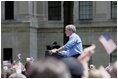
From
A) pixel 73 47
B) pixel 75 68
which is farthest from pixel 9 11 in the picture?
pixel 75 68

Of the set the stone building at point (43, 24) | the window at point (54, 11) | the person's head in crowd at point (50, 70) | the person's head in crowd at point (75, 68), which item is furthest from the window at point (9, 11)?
the person's head in crowd at point (50, 70)

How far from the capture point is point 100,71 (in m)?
4.14

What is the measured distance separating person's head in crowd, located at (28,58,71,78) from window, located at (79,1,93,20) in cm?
2538

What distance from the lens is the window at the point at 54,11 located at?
29.2 meters

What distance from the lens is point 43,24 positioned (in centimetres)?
2903

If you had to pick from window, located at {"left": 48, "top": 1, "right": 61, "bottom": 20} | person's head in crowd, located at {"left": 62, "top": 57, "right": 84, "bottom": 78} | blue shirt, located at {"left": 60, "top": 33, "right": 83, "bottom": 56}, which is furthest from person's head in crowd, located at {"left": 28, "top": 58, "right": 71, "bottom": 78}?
window, located at {"left": 48, "top": 1, "right": 61, "bottom": 20}

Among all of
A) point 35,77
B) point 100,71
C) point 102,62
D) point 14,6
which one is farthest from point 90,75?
point 14,6

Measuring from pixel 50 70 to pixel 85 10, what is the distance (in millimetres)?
25839

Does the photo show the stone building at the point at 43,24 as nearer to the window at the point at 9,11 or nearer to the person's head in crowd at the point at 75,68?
the window at the point at 9,11

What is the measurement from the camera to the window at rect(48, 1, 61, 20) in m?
29.2

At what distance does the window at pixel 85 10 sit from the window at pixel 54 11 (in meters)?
1.24

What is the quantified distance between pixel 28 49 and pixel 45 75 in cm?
2431

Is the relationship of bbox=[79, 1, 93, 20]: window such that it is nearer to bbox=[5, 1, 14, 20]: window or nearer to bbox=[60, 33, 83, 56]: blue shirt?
bbox=[5, 1, 14, 20]: window

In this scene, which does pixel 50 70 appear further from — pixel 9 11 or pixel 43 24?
pixel 43 24
